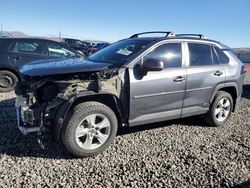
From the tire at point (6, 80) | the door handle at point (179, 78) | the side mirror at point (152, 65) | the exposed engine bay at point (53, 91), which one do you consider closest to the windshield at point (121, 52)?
the side mirror at point (152, 65)

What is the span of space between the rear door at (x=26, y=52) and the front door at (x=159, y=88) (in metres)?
4.56

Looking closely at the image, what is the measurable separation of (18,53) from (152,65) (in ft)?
16.8

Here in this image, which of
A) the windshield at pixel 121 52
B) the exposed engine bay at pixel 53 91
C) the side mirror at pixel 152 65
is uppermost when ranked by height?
the windshield at pixel 121 52

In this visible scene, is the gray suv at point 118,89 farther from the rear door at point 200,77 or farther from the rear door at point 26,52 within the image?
the rear door at point 26,52

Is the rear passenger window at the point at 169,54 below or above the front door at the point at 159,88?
above

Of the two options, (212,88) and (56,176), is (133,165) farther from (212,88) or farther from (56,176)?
(212,88)

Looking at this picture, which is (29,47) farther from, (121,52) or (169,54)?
(169,54)

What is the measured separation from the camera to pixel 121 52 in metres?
5.11

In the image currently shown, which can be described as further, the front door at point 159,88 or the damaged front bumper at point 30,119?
the front door at point 159,88

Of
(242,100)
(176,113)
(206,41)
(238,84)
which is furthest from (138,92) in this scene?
(242,100)

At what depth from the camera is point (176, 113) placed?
5227mm

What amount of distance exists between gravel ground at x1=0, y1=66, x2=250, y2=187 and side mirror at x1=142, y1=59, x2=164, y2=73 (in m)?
1.26

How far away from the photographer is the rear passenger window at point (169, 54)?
16.2 feet

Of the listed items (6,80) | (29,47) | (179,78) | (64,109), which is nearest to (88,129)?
(64,109)
